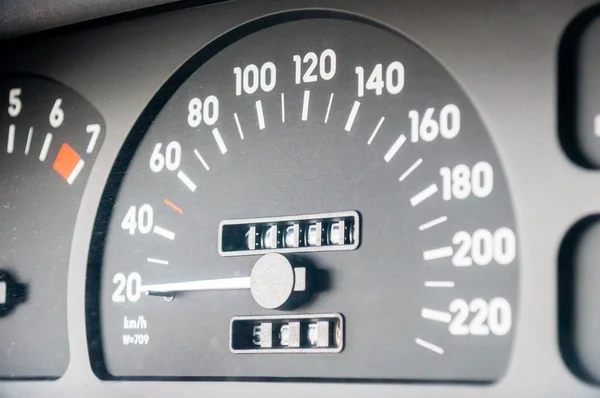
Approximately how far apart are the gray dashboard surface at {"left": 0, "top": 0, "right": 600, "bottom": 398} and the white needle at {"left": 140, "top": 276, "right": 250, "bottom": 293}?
182 mm

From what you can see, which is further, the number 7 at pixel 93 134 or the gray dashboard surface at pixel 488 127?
the number 7 at pixel 93 134

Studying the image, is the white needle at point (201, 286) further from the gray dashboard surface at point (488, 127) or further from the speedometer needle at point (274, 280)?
the gray dashboard surface at point (488, 127)

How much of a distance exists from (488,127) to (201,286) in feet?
2.24

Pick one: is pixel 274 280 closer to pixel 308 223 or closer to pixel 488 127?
pixel 308 223

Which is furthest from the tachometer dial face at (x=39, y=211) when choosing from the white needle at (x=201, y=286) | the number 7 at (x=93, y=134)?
the white needle at (x=201, y=286)

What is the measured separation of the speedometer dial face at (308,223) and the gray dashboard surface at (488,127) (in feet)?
0.13

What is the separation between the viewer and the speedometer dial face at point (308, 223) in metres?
1.95

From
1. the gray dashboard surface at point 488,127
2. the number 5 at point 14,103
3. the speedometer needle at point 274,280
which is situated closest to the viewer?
the gray dashboard surface at point 488,127

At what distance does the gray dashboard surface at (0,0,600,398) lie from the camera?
5.95 ft

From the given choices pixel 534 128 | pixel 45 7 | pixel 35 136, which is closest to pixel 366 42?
pixel 534 128

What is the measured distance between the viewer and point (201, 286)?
2.21 metres

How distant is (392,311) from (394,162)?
279mm

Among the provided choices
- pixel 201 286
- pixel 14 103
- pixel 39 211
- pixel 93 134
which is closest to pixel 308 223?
pixel 201 286

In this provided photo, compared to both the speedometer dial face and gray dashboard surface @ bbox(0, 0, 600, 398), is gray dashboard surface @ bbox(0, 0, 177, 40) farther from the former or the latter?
the speedometer dial face
